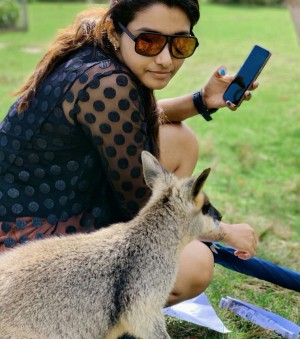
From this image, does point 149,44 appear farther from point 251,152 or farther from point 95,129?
point 251,152

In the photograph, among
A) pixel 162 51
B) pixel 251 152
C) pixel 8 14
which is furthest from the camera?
pixel 8 14

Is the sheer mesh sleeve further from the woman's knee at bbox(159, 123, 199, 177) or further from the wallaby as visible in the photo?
the woman's knee at bbox(159, 123, 199, 177)

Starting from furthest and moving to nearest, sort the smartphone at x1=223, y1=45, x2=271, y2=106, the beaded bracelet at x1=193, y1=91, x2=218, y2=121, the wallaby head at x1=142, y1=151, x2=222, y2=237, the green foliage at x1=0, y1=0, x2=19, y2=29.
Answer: the green foliage at x1=0, y1=0, x2=19, y2=29 < the beaded bracelet at x1=193, y1=91, x2=218, y2=121 < the smartphone at x1=223, y1=45, x2=271, y2=106 < the wallaby head at x1=142, y1=151, x2=222, y2=237

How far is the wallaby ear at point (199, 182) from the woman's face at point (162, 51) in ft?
1.34

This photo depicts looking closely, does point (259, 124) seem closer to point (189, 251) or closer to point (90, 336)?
point (189, 251)

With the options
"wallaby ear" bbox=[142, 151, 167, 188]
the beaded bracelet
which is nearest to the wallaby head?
"wallaby ear" bbox=[142, 151, 167, 188]

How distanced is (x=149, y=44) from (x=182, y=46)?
130mm

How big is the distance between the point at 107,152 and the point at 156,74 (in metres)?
0.32

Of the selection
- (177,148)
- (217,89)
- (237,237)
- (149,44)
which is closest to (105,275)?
(237,237)

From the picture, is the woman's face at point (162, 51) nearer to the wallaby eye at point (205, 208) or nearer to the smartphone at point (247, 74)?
the smartphone at point (247, 74)

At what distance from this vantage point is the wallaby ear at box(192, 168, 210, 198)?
193 centimetres

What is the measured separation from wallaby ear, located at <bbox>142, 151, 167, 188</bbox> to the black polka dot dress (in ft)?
0.35

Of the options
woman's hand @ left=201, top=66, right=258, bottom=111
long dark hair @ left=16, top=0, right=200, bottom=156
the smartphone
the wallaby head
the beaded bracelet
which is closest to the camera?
the wallaby head

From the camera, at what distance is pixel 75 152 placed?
220 centimetres
